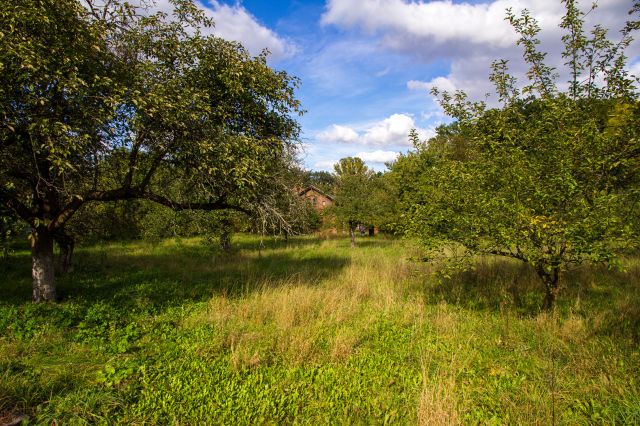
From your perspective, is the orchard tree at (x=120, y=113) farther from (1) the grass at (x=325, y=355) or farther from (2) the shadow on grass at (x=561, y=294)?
(2) the shadow on grass at (x=561, y=294)

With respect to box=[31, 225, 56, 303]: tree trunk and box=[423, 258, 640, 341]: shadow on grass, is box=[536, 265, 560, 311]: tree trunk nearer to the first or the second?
box=[423, 258, 640, 341]: shadow on grass

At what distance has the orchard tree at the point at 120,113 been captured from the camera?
5.30 m

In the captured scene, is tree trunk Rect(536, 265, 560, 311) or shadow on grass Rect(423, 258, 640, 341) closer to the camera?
shadow on grass Rect(423, 258, 640, 341)

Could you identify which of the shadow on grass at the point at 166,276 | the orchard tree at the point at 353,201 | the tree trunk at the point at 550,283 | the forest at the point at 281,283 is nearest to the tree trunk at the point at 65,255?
the shadow on grass at the point at 166,276

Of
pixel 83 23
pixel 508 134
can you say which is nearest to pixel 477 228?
pixel 508 134

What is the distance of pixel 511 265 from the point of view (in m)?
12.1

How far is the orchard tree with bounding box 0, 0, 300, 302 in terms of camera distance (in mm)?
5305

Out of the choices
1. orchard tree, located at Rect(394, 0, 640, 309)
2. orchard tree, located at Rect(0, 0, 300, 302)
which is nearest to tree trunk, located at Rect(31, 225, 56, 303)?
orchard tree, located at Rect(0, 0, 300, 302)

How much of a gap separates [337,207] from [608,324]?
71.4 ft

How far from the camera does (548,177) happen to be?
19.5ft

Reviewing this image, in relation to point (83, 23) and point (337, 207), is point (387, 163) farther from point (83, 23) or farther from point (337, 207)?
point (83, 23)

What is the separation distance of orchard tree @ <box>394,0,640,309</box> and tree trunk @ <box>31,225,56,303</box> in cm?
865

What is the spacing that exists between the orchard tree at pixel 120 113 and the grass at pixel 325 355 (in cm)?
225

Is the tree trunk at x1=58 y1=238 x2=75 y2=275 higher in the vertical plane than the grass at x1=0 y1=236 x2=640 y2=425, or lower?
higher
